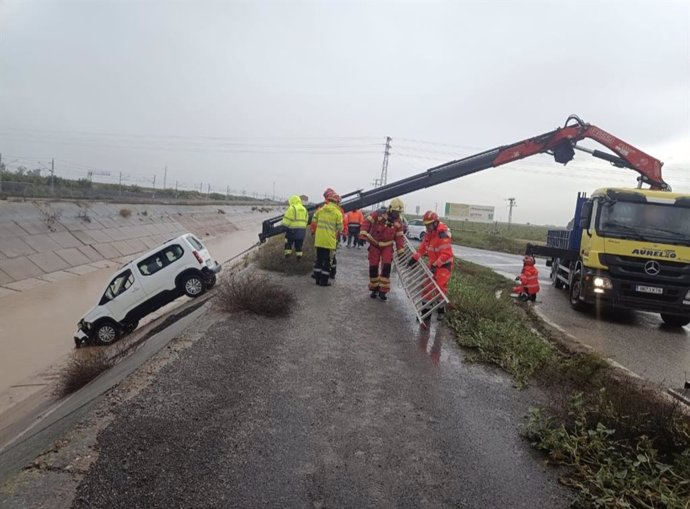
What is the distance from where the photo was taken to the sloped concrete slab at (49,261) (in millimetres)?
17844

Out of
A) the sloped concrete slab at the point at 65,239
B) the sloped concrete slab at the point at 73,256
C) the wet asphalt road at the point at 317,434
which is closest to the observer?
the wet asphalt road at the point at 317,434

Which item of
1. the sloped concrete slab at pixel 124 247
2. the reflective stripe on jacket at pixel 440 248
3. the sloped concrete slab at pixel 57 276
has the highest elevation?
the reflective stripe on jacket at pixel 440 248

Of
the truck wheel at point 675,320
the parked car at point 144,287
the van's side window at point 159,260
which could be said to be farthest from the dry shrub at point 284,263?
the truck wheel at point 675,320

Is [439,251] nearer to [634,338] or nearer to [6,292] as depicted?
[634,338]

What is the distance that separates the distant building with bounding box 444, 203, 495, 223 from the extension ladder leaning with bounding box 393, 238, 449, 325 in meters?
65.6

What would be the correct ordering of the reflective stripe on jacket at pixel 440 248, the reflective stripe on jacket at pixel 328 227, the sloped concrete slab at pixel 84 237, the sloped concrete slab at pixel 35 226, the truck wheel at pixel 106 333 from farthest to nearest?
the sloped concrete slab at pixel 84 237 → the sloped concrete slab at pixel 35 226 → the truck wheel at pixel 106 333 → the reflective stripe on jacket at pixel 328 227 → the reflective stripe on jacket at pixel 440 248

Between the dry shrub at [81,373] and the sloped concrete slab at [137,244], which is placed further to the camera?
the sloped concrete slab at [137,244]

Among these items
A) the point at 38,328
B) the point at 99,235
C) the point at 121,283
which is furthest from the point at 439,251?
the point at 99,235

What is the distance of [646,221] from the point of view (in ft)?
28.2

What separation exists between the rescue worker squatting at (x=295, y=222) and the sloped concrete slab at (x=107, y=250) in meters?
15.8

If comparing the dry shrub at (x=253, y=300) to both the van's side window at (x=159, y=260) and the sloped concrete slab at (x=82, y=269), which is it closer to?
the van's side window at (x=159, y=260)

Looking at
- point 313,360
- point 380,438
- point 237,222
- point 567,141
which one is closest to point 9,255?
point 313,360

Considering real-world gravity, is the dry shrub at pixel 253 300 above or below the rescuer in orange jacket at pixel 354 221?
below

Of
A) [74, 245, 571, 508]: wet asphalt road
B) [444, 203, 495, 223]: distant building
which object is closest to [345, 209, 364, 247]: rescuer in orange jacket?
[74, 245, 571, 508]: wet asphalt road
